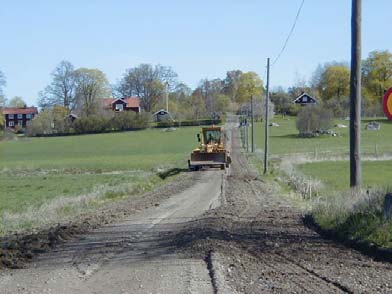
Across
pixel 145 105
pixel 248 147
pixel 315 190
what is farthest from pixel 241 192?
pixel 145 105

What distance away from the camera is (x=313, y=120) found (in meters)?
106

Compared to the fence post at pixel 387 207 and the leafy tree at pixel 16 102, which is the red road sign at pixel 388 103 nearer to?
the fence post at pixel 387 207

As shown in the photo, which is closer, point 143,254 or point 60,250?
point 143,254

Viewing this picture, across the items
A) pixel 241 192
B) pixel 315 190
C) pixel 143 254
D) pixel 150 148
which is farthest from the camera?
pixel 150 148

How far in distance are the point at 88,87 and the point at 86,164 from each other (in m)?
88.8

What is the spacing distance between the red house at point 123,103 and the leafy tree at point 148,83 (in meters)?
1.63

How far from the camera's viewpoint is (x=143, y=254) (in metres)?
12.7

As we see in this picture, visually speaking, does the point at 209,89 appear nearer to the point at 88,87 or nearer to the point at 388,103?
the point at 88,87

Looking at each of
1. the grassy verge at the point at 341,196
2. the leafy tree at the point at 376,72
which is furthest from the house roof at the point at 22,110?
the grassy verge at the point at 341,196

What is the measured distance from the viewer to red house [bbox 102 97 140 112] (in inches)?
6240

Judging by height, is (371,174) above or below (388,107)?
below

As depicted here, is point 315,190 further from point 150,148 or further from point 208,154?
point 150,148

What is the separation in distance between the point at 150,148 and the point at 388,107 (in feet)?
286

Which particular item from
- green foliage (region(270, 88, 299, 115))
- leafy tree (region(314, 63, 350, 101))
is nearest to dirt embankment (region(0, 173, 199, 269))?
leafy tree (region(314, 63, 350, 101))
